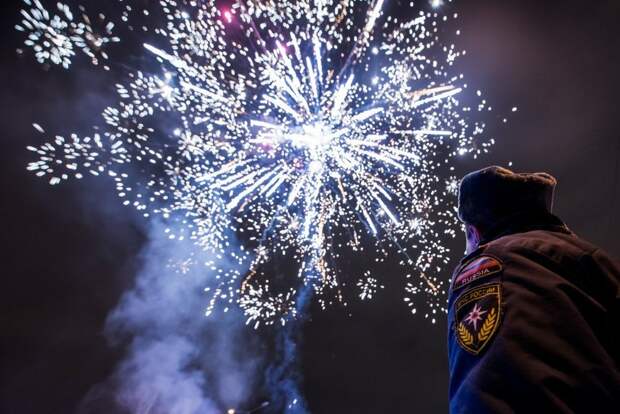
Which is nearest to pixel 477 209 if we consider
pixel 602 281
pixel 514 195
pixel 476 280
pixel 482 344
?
pixel 514 195

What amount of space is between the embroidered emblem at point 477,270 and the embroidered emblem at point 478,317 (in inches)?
3.1

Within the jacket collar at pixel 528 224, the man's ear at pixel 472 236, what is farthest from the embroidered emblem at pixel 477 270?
the man's ear at pixel 472 236

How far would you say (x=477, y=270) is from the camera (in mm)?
1796

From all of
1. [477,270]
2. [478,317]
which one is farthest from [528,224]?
[478,317]

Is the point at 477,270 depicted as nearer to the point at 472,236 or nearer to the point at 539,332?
the point at 539,332

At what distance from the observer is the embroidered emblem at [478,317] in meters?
1.52

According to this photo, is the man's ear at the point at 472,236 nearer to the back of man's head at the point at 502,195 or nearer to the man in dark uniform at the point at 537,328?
the back of man's head at the point at 502,195

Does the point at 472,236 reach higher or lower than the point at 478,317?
higher

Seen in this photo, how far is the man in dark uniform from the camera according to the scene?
1.26m

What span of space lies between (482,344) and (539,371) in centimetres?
25

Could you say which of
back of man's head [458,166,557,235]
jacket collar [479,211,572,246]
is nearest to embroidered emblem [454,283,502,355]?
jacket collar [479,211,572,246]

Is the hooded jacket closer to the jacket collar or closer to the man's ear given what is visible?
the jacket collar

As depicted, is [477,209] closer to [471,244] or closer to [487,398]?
[471,244]

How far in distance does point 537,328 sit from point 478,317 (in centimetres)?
26
